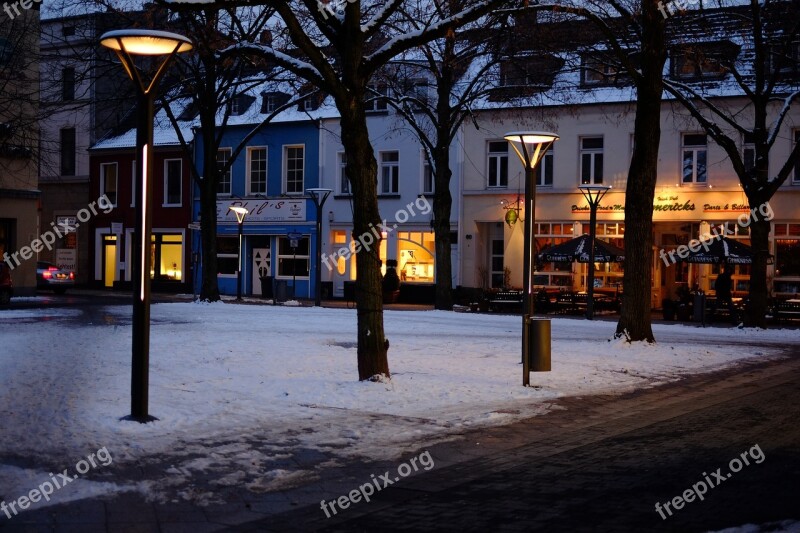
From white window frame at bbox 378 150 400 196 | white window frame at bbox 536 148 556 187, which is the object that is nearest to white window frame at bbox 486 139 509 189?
white window frame at bbox 536 148 556 187

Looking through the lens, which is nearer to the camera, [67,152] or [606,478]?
[606,478]

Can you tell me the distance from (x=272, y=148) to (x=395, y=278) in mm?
9269

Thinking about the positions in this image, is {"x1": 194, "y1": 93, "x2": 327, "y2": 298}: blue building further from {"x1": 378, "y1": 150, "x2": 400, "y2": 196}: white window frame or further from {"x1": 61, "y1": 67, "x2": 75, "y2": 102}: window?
{"x1": 61, "y1": 67, "x2": 75, "y2": 102}: window

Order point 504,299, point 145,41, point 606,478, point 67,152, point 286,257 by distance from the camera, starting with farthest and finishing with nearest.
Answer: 1. point 67,152
2. point 286,257
3. point 504,299
4. point 145,41
5. point 606,478

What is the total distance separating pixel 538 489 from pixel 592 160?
29.8 meters

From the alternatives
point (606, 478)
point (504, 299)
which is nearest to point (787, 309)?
point (504, 299)

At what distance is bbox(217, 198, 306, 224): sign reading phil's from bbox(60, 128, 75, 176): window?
9.82 metres

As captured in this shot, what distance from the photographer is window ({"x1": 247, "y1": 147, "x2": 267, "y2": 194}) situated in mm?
44188

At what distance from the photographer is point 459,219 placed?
127ft

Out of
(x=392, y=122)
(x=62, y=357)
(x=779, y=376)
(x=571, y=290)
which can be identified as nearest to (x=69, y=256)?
(x=392, y=122)

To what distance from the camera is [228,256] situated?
44938 mm

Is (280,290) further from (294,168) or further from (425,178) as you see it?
(294,168)

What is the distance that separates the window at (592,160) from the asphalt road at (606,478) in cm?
2457

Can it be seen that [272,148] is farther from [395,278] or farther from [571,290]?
[571,290]
